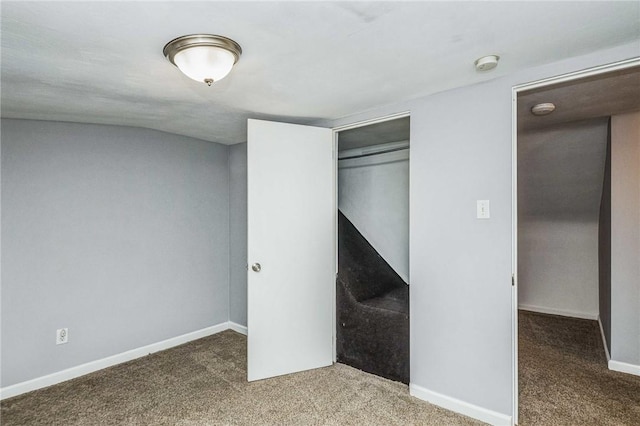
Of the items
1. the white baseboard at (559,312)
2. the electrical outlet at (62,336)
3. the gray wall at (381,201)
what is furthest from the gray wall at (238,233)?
the white baseboard at (559,312)

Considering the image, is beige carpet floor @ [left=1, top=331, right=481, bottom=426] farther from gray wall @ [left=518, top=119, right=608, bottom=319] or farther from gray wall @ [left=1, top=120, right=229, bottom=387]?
gray wall @ [left=518, top=119, right=608, bottom=319]

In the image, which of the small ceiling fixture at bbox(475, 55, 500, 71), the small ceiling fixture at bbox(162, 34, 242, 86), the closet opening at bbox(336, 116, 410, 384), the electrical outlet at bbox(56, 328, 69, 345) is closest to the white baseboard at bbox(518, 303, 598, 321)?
the closet opening at bbox(336, 116, 410, 384)

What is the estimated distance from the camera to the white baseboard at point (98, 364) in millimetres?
2471

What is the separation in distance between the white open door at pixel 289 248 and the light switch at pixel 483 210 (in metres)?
1.22

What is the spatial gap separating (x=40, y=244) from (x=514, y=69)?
11.6 ft

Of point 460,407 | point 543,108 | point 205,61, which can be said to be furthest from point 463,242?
point 205,61

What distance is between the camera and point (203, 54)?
60.6 inches

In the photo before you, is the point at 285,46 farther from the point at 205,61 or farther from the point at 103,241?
the point at 103,241

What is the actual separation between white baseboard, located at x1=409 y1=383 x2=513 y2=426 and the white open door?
0.84m

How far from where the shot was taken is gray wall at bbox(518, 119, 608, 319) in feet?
10.8

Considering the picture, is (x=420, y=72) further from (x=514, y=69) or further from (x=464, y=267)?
(x=464, y=267)

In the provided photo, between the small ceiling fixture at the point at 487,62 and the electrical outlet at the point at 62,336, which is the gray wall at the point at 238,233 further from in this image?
the small ceiling fixture at the point at 487,62

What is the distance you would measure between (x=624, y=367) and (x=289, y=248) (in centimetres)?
288

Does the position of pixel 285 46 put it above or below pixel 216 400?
above
